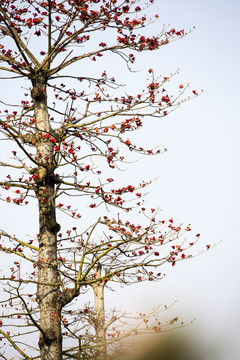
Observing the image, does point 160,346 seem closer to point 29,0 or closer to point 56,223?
point 56,223

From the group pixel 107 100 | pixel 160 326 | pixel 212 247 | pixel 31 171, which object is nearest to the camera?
pixel 160 326

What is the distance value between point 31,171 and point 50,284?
6.64 ft

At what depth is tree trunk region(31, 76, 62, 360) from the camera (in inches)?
226

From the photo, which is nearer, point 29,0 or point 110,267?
point 110,267

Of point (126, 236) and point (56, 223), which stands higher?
point (56, 223)

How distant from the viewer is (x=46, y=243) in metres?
6.18

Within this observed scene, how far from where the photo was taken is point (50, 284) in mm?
5656

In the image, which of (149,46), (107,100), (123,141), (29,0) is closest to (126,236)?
(123,141)

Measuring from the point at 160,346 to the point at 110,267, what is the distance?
1470 mm

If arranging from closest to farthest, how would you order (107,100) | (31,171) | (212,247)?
(212,247) < (31,171) < (107,100)

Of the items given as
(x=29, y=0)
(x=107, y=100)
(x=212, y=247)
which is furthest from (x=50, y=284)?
(x=29, y=0)

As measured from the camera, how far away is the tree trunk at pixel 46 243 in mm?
5742

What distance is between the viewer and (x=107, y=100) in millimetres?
7145

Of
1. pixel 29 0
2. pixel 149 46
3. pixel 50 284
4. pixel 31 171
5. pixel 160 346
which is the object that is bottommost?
pixel 160 346
